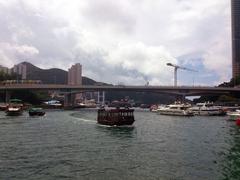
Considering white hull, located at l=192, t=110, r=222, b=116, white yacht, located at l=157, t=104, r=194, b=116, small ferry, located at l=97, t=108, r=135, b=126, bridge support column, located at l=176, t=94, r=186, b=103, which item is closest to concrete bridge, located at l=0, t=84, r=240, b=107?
bridge support column, located at l=176, t=94, r=186, b=103

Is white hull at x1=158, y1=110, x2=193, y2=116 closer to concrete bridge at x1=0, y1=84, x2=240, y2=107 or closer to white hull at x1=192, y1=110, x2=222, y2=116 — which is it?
white hull at x1=192, y1=110, x2=222, y2=116

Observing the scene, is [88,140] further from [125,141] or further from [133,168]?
[133,168]

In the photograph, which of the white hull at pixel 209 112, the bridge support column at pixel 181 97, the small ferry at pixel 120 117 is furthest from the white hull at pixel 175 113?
the small ferry at pixel 120 117

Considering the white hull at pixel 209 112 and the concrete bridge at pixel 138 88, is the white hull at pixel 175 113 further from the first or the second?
the concrete bridge at pixel 138 88

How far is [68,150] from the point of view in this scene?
119 ft

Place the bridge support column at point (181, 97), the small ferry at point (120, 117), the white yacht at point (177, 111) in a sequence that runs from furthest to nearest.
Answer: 1. the bridge support column at point (181, 97)
2. the white yacht at point (177, 111)
3. the small ferry at point (120, 117)

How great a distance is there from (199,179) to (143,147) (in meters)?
15.2

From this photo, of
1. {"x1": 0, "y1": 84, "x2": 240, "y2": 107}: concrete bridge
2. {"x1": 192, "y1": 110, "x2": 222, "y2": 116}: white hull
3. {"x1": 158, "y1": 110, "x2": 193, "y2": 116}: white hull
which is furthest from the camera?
{"x1": 0, "y1": 84, "x2": 240, "y2": 107}: concrete bridge

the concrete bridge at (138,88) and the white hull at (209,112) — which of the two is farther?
the concrete bridge at (138,88)

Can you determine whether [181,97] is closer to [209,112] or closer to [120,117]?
[209,112]

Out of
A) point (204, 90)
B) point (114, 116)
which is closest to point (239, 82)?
point (204, 90)

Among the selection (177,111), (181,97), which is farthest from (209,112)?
(181,97)

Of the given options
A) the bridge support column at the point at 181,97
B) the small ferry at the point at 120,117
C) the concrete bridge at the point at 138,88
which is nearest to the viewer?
the small ferry at the point at 120,117

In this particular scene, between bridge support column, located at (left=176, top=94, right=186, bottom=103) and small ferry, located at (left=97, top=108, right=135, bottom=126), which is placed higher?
bridge support column, located at (left=176, top=94, right=186, bottom=103)
